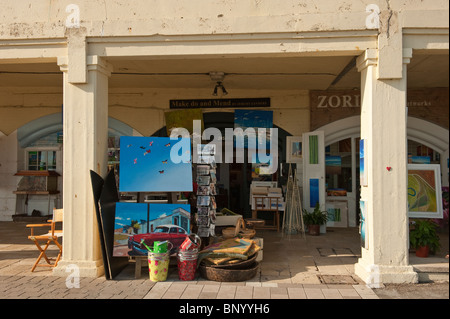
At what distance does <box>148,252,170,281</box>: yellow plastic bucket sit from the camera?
18.8ft

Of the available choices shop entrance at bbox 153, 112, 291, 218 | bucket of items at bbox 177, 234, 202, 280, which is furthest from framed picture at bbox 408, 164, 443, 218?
shop entrance at bbox 153, 112, 291, 218

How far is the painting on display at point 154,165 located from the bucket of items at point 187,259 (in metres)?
0.89

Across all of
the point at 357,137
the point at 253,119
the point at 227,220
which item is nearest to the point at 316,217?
the point at 357,137

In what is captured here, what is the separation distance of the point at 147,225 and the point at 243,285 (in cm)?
166

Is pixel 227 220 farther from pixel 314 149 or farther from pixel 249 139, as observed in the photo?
pixel 314 149

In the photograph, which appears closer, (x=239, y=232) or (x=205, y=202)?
(x=205, y=202)

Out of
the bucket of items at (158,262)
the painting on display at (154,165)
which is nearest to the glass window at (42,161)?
the painting on display at (154,165)

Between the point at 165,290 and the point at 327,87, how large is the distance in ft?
21.2

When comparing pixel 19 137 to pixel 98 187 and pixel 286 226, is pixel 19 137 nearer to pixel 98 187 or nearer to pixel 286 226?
pixel 98 187

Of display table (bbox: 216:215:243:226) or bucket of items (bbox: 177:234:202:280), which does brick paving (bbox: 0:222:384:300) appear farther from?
display table (bbox: 216:215:243:226)

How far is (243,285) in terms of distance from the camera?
221 inches

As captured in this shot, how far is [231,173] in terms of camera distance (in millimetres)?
10711

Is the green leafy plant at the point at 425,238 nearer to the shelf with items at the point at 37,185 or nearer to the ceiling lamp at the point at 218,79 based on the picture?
the ceiling lamp at the point at 218,79

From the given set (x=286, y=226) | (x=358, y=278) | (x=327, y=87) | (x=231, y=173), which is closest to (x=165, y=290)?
(x=358, y=278)
